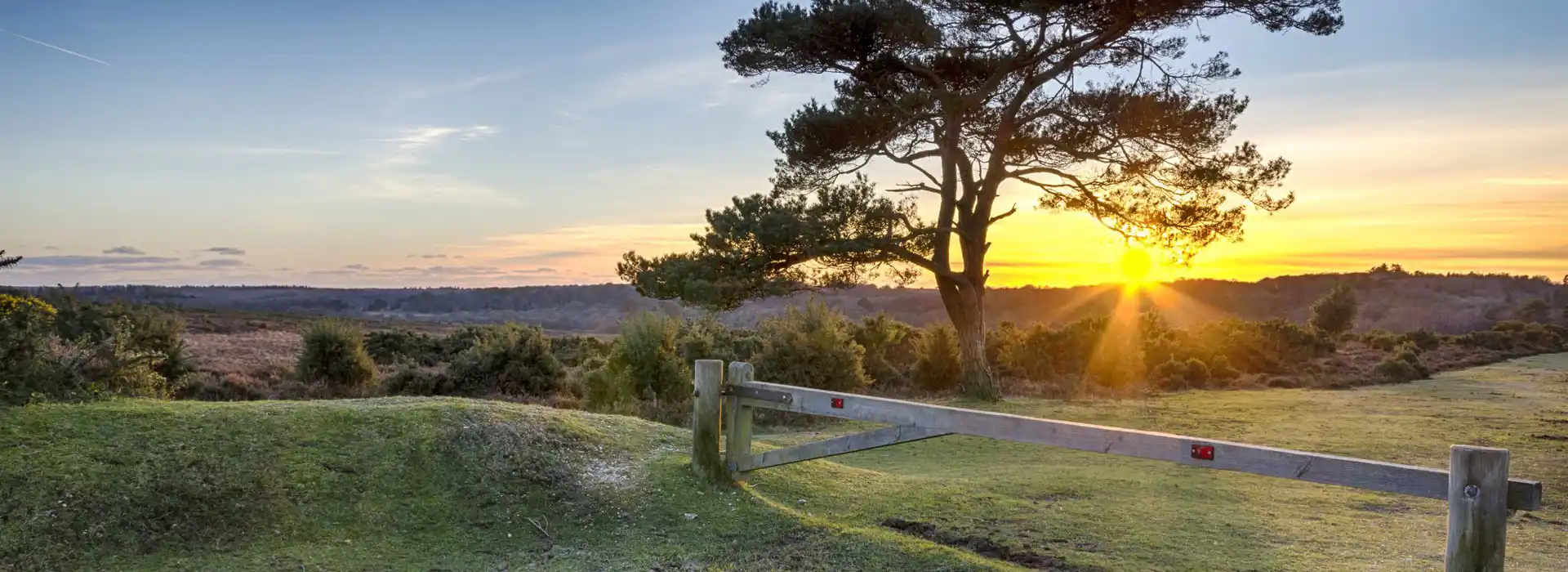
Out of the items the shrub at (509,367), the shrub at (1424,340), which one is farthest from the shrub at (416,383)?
the shrub at (1424,340)

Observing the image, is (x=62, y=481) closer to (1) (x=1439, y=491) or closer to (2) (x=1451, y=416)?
(1) (x=1439, y=491)

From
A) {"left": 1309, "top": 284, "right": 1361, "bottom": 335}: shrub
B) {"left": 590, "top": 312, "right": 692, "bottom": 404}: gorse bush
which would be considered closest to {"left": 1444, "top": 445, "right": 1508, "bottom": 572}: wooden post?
{"left": 590, "top": 312, "right": 692, "bottom": 404}: gorse bush

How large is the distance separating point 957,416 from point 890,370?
1480 cm

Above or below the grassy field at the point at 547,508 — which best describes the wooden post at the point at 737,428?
above

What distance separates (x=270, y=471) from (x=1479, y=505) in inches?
256

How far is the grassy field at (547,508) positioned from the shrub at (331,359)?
11.1m

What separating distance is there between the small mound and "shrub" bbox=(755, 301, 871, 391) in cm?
912

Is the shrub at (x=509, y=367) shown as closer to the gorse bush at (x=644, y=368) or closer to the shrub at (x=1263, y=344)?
the gorse bush at (x=644, y=368)

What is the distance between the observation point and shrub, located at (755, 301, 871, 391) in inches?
Answer: 635

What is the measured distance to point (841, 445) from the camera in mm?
6066

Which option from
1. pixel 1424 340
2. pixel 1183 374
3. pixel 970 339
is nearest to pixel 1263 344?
pixel 1183 374

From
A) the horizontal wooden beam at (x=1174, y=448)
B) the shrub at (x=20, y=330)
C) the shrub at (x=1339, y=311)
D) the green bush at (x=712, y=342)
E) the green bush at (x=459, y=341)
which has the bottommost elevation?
the green bush at (x=459, y=341)

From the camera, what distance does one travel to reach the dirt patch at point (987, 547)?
5.30 metres

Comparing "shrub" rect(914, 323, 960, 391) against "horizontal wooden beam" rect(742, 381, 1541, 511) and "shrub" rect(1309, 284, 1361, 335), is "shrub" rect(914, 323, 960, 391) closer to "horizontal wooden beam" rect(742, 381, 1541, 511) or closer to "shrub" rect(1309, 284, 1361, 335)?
"horizontal wooden beam" rect(742, 381, 1541, 511)
